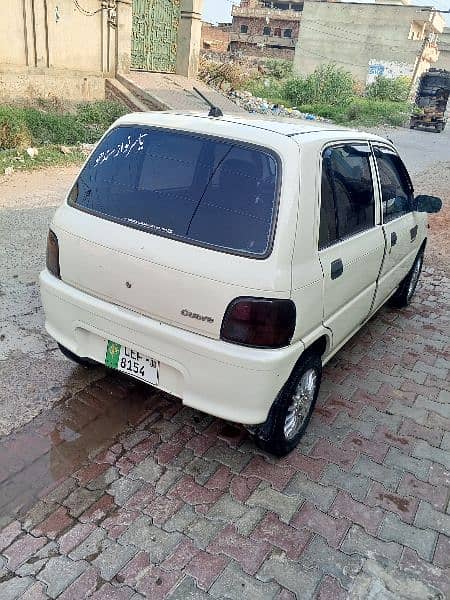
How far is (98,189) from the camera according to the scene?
2.83m

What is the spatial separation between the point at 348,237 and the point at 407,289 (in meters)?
2.44

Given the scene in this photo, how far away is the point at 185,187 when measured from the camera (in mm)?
2605

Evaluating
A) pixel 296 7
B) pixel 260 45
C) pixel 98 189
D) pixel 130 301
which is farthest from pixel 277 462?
pixel 296 7

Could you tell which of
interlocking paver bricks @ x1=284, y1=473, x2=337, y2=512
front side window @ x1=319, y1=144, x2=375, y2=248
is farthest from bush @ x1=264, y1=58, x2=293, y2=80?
interlocking paver bricks @ x1=284, y1=473, x2=337, y2=512

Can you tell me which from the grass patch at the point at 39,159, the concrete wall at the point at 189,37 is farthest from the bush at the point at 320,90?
the grass patch at the point at 39,159

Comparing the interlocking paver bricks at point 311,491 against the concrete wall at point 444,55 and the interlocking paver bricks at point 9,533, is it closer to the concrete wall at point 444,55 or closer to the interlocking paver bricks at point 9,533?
the interlocking paver bricks at point 9,533

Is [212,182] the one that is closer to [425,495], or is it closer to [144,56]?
[425,495]

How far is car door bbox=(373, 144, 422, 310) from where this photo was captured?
12.2 feet

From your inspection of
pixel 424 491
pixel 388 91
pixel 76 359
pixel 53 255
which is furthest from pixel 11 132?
pixel 388 91

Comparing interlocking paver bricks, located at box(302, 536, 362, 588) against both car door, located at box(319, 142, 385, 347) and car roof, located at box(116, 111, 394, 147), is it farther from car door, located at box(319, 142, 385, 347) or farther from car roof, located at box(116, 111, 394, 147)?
car roof, located at box(116, 111, 394, 147)

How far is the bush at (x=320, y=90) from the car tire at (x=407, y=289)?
25.2m

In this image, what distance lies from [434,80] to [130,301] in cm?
3402

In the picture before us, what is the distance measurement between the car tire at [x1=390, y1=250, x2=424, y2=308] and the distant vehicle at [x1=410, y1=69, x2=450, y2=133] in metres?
26.2

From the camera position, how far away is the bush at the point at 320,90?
1118 inches
